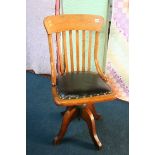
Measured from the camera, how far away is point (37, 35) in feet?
9.71

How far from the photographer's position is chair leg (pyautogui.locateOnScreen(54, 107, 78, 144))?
180cm

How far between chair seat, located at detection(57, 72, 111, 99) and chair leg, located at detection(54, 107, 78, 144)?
28 cm

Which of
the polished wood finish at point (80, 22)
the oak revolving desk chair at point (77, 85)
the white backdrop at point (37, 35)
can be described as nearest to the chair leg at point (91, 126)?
the oak revolving desk chair at point (77, 85)

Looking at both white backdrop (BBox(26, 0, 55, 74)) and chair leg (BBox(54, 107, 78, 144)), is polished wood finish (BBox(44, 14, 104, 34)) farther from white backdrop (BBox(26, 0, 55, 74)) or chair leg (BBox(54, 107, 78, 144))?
white backdrop (BBox(26, 0, 55, 74))

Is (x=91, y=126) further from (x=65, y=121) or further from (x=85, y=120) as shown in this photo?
(x=65, y=121)

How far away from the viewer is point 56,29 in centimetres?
178

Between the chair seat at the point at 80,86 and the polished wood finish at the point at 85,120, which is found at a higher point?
the chair seat at the point at 80,86

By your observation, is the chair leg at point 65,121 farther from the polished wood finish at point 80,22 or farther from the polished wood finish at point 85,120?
the polished wood finish at point 80,22

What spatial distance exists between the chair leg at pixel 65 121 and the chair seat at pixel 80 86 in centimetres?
28

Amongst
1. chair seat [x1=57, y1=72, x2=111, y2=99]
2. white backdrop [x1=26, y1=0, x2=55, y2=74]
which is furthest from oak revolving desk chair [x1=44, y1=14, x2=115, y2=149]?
white backdrop [x1=26, y1=0, x2=55, y2=74]

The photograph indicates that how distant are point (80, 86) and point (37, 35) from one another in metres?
1.58

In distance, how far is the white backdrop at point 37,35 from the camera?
283 centimetres
